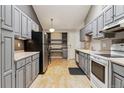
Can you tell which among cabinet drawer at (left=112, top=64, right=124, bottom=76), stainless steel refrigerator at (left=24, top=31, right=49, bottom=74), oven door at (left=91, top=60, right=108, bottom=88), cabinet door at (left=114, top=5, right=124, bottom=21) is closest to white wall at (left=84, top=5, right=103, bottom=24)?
stainless steel refrigerator at (left=24, top=31, right=49, bottom=74)

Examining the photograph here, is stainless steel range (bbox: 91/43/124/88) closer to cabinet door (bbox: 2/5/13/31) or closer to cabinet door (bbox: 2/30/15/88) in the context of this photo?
cabinet door (bbox: 2/30/15/88)

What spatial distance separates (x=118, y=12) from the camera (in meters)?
2.89

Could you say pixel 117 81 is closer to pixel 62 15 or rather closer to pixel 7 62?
pixel 7 62

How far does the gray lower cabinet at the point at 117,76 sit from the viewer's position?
1.94 m

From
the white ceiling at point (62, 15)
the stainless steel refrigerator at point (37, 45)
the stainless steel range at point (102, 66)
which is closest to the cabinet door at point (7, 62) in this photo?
the stainless steel range at point (102, 66)

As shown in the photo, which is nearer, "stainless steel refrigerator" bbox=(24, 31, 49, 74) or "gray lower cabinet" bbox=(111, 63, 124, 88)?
"gray lower cabinet" bbox=(111, 63, 124, 88)

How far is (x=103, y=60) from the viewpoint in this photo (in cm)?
270

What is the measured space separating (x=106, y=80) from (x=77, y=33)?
333 inches

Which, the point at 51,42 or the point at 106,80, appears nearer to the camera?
the point at 106,80

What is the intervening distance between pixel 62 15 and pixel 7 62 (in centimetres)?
640

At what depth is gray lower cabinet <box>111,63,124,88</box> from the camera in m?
1.94

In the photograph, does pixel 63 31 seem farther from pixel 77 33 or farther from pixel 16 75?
pixel 16 75

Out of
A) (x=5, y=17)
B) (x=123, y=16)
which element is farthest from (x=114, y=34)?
(x=5, y=17)

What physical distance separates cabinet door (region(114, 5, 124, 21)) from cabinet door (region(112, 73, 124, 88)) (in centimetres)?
111
